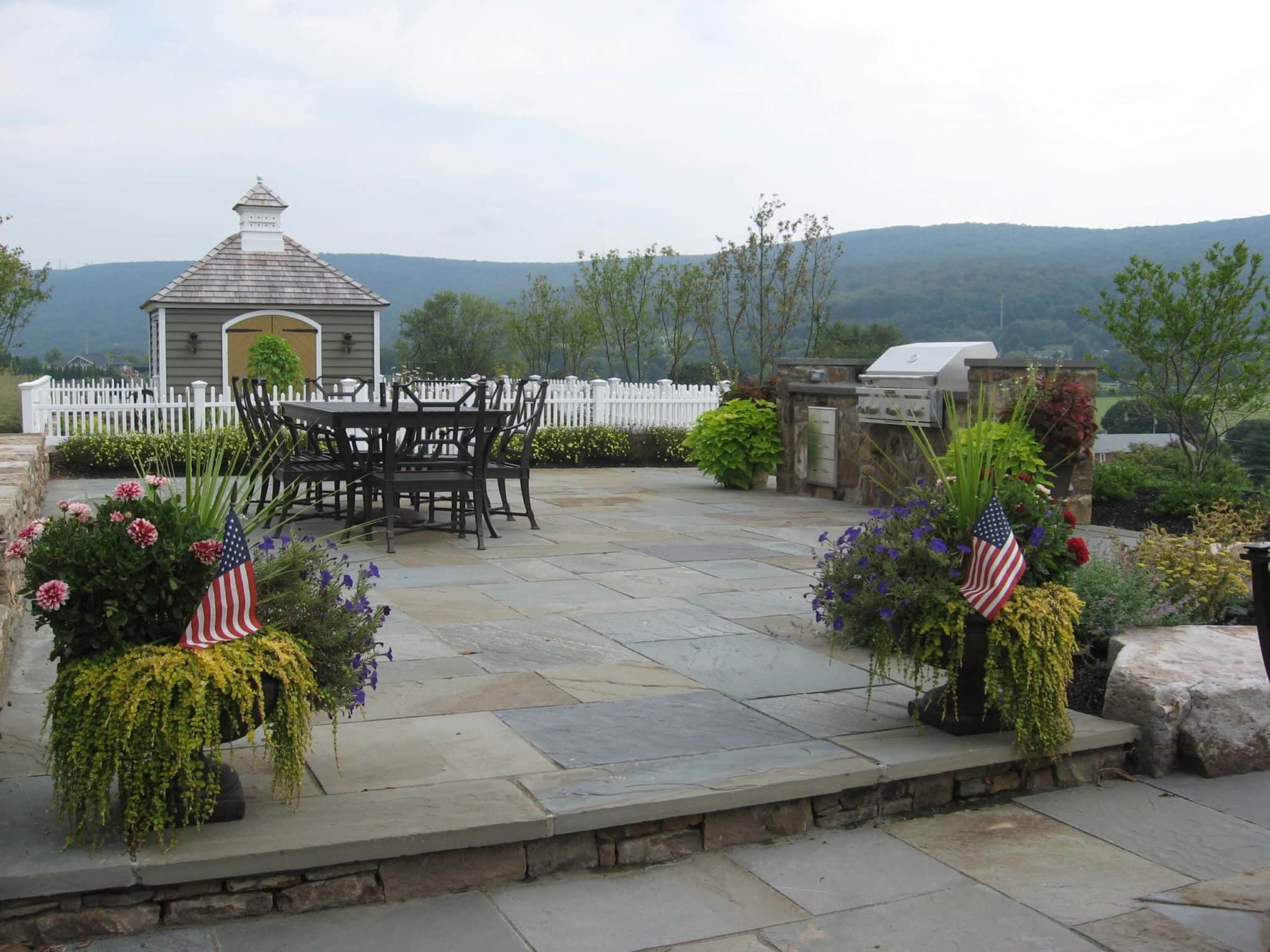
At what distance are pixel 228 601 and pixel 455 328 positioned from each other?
4089 centimetres

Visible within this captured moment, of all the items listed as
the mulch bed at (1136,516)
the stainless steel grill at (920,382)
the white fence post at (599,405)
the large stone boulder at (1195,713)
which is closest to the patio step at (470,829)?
the large stone boulder at (1195,713)

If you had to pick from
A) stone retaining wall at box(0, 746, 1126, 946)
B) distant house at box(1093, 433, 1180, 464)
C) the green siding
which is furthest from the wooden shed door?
stone retaining wall at box(0, 746, 1126, 946)

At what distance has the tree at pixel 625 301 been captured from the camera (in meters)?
22.8

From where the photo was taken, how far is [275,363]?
16.0m

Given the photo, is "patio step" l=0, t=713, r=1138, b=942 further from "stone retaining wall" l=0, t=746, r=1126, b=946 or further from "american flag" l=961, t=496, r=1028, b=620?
"american flag" l=961, t=496, r=1028, b=620

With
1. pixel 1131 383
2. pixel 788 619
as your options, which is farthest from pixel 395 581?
pixel 1131 383

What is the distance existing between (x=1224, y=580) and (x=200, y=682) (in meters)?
4.19

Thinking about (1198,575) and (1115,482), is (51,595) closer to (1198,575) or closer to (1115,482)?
(1198,575)

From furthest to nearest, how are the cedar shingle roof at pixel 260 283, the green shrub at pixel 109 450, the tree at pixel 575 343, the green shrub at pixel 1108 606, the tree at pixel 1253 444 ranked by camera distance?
the tree at pixel 575 343 → the cedar shingle roof at pixel 260 283 → the tree at pixel 1253 444 → the green shrub at pixel 109 450 → the green shrub at pixel 1108 606

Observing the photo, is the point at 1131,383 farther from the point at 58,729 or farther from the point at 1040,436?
the point at 58,729

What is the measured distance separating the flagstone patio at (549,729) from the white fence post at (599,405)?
27.6 feet

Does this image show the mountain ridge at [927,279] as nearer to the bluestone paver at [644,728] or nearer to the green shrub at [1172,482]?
the green shrub at [1172,482]

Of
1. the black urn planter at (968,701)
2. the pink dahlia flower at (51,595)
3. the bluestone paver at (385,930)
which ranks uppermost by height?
the pink dahlia flower at (51,595)

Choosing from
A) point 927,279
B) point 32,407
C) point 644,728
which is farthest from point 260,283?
point 927,279
